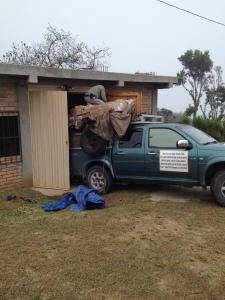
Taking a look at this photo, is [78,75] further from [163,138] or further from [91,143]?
[163,138]

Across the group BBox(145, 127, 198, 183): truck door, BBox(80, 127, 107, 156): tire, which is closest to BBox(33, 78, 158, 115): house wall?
BBox(80, 127, 107, 156): tire

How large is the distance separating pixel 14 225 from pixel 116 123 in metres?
3.36

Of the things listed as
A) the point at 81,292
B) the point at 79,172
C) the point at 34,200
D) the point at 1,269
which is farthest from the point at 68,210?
the point at 81,292

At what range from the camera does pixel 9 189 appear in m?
8.10

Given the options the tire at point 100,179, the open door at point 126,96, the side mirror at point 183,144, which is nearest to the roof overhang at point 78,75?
the open door at point 126,96

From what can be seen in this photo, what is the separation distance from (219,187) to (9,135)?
17.0 feet

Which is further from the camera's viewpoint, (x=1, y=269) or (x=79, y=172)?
(x=79, y=172)

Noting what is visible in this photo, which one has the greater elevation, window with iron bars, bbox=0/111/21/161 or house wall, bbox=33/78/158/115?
house wall, bbox=33/78/158/115

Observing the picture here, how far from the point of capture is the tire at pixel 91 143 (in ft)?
25.5

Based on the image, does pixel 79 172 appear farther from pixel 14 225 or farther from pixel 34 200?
pixel 14 225

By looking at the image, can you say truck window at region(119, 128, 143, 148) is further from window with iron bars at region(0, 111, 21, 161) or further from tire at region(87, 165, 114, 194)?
window with iron bars at region(0, 111, 21, 161)

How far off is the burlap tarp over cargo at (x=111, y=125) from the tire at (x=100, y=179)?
794 mm

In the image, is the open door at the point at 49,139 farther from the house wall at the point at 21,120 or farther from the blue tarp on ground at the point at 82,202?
the blue tarp on ground at the point at 82,202

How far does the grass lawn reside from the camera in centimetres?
336
